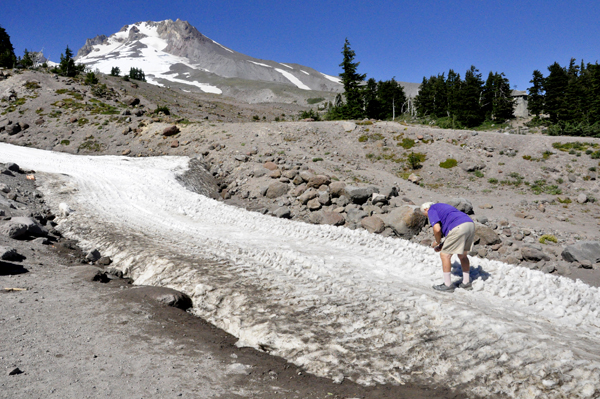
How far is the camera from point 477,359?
5.00 metres

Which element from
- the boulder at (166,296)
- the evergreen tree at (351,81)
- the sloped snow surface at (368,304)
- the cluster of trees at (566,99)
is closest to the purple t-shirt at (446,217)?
the sloped snow surface at (368,304)

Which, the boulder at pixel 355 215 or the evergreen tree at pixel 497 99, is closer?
the boulder at pixel 355 215

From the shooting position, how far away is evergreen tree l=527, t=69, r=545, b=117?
204 feet

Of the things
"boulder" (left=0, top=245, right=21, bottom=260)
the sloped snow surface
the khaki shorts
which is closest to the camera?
the sloped snow surface

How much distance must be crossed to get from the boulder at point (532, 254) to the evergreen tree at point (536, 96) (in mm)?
62493

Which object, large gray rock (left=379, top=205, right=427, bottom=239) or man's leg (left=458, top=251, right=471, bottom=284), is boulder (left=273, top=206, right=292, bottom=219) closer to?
large gray rock (left=379, top=205, right=427, bottom=239)

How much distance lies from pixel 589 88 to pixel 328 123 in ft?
158

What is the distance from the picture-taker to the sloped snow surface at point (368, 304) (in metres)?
4.86

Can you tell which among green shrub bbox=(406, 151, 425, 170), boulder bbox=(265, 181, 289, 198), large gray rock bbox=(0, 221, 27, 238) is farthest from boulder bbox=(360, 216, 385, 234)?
large gray rock bbox=(0, 221, 27, 238)

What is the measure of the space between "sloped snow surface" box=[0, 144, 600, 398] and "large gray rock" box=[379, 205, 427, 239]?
108 inches

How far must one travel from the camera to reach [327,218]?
51.5 feet

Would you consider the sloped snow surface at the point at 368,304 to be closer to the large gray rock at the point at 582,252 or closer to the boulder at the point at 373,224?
the boulder at the point at 373,224

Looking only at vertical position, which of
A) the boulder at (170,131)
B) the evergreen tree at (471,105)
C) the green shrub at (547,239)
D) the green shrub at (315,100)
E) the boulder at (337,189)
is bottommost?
the green shrub at (547,239)

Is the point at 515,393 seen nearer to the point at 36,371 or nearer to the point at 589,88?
the point at 36,371
